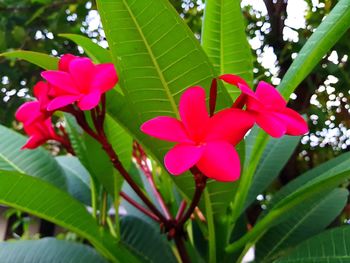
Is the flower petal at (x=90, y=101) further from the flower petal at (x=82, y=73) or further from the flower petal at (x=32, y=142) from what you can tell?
the flower petal at (x=32, y=142)

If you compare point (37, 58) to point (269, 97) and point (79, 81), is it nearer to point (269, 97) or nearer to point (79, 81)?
point (79, 81)

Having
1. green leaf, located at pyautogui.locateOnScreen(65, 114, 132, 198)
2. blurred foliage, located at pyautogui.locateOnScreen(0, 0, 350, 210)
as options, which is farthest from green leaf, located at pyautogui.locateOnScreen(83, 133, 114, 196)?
blurred foliage, located at pyautogui.locateOnScreen(0, 0, 350, 210)

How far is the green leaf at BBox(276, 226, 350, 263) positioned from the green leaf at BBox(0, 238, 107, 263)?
1.01 feet

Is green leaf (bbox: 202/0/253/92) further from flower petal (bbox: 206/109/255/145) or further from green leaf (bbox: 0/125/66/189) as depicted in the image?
green leaf (bbox: 0/125/66/189)

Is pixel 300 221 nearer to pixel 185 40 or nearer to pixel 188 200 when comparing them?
pixel 188 200

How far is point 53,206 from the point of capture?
63 centimetres

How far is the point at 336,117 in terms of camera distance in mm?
1466

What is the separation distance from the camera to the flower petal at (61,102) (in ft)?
1.65

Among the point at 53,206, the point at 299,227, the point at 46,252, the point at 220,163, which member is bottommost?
the point at 299,227

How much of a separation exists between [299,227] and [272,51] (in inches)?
26.2

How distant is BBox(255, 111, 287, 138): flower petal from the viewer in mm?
436

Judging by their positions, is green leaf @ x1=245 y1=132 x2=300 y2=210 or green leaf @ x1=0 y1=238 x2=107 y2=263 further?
green leaf @ x1=245 y1=132 x2=300 y2=210

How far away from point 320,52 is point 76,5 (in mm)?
1125

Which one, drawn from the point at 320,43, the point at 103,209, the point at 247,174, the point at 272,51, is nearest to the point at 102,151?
the point at 103,209
